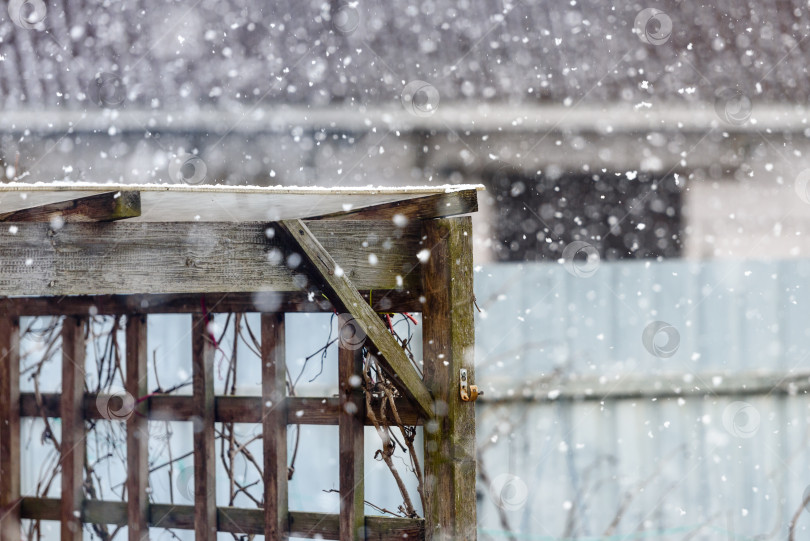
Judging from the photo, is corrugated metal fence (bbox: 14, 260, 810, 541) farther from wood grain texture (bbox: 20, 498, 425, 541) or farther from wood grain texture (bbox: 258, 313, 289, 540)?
wood grain texture (bbox: 258, 313, 289, 540)

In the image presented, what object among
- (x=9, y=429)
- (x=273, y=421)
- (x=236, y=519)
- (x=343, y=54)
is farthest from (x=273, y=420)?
(x=343, y=54)

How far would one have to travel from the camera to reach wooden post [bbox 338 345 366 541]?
239 cm

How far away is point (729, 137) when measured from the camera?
14.0 ft

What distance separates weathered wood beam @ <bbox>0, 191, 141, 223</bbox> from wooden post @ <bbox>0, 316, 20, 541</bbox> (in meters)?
1.82

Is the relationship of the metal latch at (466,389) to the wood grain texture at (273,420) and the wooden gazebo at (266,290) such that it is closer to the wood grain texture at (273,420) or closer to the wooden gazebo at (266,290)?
the wooden gazebo at (266,290)

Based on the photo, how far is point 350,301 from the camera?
2025mm

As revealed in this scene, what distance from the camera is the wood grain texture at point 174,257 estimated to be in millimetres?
1740

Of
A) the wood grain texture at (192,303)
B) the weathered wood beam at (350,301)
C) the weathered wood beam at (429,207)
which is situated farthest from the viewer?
the wood grain texture at (192,303)

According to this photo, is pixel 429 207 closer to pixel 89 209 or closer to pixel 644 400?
pixel 89 209

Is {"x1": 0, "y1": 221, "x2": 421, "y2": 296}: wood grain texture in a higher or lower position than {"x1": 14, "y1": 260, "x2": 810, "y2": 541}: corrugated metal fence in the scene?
higher

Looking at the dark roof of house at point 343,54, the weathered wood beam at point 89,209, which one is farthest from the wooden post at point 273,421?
the dark roof of house at point 343,54

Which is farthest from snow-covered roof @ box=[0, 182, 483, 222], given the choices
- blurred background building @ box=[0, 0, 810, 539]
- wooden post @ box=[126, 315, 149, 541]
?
blurred background building @ box=[0, 0, 810, 539]

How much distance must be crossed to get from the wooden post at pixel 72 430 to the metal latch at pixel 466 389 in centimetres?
190

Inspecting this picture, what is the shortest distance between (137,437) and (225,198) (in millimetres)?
1598
